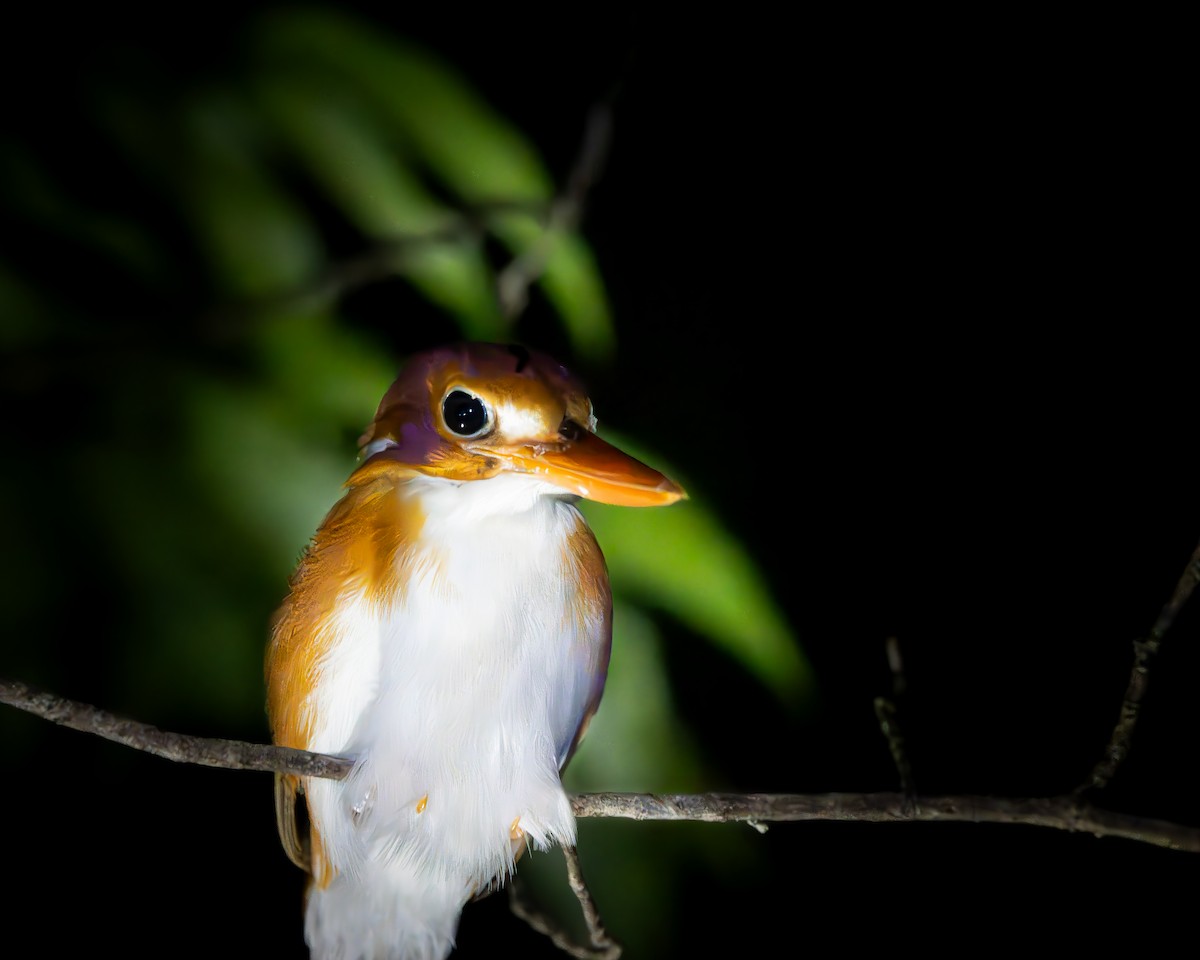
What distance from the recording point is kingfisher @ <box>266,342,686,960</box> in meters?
0.46

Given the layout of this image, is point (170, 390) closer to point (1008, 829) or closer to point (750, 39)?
point (750, 39)

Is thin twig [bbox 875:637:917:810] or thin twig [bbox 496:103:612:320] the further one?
thin twig [bbox 496:103:612:320]

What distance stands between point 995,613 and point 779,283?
34 centimetres

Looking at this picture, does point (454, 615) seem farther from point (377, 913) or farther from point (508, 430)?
point (377, 913)

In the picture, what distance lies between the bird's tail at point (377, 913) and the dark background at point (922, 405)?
0.59 ft

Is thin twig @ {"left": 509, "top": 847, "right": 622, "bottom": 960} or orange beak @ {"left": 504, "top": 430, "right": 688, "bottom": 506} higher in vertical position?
orange beak @ {"left": 504, "top": 430, "right": 688, "bottom": 506}

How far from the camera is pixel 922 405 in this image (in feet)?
2.49

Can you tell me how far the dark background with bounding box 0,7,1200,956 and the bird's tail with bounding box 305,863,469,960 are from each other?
178mm

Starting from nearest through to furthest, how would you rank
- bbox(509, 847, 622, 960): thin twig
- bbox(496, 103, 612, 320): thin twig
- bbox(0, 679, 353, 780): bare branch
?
bbox(0, 679, 353, 780): bare branch < bbox(509, 847, 622, 960): thin twig < bbox(496, 103, 612, 320): thin twig

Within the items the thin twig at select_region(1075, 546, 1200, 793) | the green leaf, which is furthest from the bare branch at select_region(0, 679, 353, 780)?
the thin twig at select_region(1075, 546, 1200, 793)

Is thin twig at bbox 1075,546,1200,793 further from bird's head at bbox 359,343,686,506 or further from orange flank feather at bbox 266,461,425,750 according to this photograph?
orange flank feather at bbox 266,461,425,750

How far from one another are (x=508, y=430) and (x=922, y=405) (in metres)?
0.44

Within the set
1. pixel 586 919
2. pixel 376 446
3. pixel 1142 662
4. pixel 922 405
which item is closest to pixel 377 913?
pixel 586 919

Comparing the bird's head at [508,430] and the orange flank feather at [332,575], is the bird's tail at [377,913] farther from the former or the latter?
the bird's head at [508,430]
